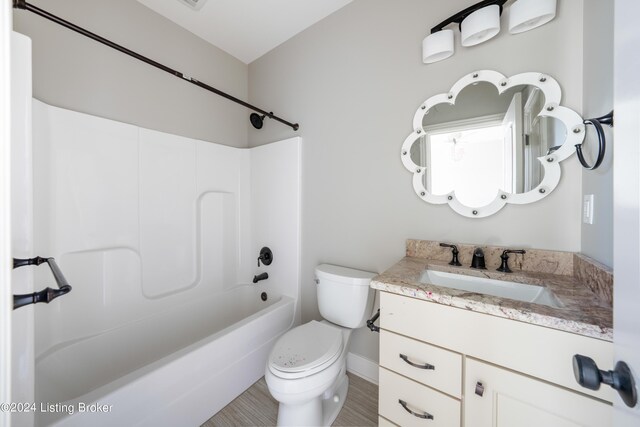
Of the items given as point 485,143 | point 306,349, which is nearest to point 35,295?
point 306,349

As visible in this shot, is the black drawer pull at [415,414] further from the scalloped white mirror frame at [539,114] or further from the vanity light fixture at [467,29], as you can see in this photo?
the vanity light fixture at [467,29]

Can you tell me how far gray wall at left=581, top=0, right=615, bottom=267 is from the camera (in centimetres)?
73

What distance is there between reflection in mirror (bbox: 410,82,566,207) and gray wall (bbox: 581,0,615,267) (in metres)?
0.13

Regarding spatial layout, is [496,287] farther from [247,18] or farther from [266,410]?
[247,18]

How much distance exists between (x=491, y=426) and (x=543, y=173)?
101cm

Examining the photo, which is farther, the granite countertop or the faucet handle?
the faucet handle

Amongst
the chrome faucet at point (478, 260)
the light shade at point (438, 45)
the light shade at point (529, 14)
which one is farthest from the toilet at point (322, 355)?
the light shade at point (529, 14)

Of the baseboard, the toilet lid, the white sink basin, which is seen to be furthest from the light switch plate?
the baseboard

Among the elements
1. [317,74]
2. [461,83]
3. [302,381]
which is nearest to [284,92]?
[317,74]

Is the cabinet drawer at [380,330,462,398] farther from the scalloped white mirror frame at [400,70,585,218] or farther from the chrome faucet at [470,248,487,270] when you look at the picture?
the scalloped white mirror frame at [400,70,585,218]

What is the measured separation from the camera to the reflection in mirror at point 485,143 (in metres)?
1.01

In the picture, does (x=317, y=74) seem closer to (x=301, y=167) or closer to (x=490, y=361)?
(x=301, y=167)

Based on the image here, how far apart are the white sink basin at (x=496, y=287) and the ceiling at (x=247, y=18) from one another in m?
1.88

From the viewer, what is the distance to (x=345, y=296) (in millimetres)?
1348
